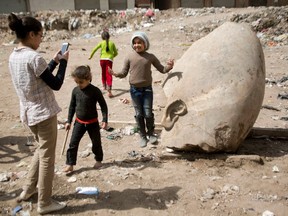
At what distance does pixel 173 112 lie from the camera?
420 centimetres

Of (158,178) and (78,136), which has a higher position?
(78,136)

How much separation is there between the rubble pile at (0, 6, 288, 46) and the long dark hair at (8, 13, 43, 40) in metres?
11.4

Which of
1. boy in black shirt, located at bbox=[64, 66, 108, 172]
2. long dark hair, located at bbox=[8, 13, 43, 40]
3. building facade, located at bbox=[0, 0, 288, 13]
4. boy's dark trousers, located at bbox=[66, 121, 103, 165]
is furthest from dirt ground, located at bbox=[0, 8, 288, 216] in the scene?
building facade, located at bbox=[0, 0, 288, 13]

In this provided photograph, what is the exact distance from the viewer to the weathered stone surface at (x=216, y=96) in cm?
394

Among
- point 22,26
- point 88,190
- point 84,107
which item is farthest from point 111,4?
point 22,26

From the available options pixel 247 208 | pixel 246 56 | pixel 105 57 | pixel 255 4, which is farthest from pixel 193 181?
pixel 255 4

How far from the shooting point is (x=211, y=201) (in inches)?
137

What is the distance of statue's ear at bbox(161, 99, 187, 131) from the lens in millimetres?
4114

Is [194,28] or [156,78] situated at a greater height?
[194,28]

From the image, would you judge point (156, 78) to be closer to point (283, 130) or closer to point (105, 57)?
point (105, 57)

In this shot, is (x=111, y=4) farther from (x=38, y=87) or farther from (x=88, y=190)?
(x=38, y=87)

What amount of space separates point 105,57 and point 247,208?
5.08 meters

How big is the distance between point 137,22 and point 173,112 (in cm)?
1548

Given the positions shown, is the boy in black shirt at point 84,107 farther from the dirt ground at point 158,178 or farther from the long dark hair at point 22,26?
the long dark hair at point 22,26
